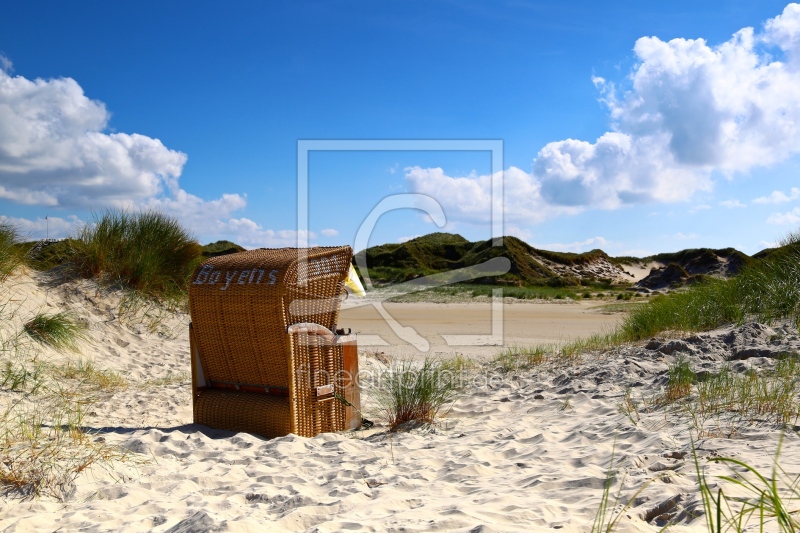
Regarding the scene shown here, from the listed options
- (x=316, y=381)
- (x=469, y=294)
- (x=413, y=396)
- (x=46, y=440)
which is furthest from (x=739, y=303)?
(x=469, y=294)

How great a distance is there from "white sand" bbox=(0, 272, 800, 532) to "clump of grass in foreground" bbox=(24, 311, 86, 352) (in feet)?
8.64

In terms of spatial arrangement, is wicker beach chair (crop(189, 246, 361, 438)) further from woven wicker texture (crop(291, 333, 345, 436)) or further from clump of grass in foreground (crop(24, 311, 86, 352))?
clump of grass in foreground (crop(24, 311, 86, 352))

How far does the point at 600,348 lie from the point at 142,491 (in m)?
6.68

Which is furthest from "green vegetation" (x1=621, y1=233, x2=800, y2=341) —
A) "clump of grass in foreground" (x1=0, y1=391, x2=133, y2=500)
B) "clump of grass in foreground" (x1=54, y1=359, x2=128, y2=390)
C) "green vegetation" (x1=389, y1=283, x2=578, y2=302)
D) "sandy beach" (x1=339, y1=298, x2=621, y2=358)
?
"green vegetation" (x1=389, y1=283, x2=578, y2=302)

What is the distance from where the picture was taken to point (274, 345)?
5172 millimetres

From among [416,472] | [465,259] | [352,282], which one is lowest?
[416,472]

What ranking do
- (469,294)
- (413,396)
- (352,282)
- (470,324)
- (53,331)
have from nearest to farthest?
1. (413,396)
2. (352,282)
3. (53,331)
4. (470,324)
5. (469,294)

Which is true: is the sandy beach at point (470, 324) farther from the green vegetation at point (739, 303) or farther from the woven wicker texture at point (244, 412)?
the woven wicker texture at point (244, 412)

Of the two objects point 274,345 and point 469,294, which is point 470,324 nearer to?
point 469,294

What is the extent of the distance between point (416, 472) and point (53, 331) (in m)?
6.57

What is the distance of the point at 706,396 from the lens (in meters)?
5.00

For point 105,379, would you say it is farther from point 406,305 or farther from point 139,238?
point 406,305

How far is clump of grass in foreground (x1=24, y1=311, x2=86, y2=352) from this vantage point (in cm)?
841

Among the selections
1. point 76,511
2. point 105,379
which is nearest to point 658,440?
point 76,511
